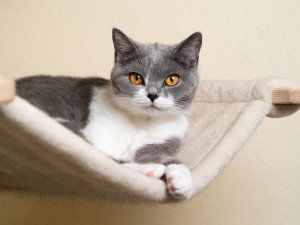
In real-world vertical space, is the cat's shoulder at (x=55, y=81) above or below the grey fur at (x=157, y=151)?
above

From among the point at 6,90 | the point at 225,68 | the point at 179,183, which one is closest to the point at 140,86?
the point at 179,183

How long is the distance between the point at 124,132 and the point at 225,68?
94 centimetres

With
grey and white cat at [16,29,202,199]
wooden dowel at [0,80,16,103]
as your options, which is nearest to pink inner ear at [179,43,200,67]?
grey and white cat at [16,29,202,199]

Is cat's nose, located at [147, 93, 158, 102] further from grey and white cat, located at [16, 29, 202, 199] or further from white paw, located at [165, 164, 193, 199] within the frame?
white paw, located at [165, 164, 193, 199]

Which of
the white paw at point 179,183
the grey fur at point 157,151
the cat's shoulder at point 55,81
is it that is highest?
the cat's shoulder at point 55,81

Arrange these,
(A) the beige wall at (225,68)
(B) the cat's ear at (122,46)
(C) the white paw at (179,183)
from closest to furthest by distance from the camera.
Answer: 1. (C) the white paw at (179,183)
2. (B) the cat's ear at (122,46)
3. (A) the beige wall at (225,68)

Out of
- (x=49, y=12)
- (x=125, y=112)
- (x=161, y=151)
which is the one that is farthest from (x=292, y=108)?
(x=49, y=12)

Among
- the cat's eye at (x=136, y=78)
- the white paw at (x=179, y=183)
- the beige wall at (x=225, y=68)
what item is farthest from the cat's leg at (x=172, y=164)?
the beige wall at (x=225, y=68)

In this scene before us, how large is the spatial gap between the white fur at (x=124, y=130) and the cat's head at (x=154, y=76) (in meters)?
0.06

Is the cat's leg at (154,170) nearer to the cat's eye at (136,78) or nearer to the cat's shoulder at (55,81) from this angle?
the cat's eye at (136,78)

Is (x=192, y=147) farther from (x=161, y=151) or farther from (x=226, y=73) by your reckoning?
(x=226, y=73)

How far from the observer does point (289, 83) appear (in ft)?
4.38

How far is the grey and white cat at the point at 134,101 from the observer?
122cm

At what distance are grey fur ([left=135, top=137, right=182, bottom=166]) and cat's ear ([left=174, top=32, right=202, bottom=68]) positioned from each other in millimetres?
310
